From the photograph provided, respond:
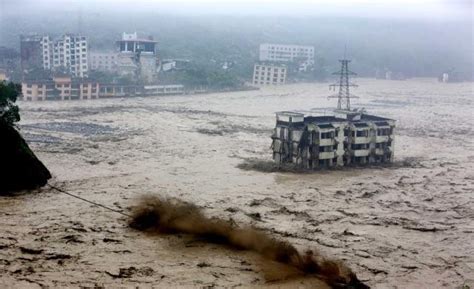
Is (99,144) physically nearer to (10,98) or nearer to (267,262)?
(10,98)

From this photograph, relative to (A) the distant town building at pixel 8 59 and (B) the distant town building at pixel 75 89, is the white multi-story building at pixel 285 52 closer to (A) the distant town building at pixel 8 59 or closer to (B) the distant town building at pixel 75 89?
(B) the distant town building at pixel 75 89

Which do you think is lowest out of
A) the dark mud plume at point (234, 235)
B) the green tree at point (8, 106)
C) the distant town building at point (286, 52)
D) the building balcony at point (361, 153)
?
the dark mud plume at point (234, 235)

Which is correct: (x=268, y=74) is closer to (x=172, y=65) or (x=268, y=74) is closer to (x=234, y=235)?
(x=172, y=65)

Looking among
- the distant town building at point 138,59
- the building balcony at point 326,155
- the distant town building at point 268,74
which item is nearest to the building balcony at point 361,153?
the building balcony at point 326,155

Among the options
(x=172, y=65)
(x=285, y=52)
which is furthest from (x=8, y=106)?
(x=285, y=52)

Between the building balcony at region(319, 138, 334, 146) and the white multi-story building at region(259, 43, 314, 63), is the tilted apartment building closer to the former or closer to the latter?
the building balcony at region(319, 138, 334, 146)

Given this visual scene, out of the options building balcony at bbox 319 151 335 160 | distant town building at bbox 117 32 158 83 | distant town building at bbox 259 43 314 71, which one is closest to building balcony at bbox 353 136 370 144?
building balcony at bbox 319 151 335 160
